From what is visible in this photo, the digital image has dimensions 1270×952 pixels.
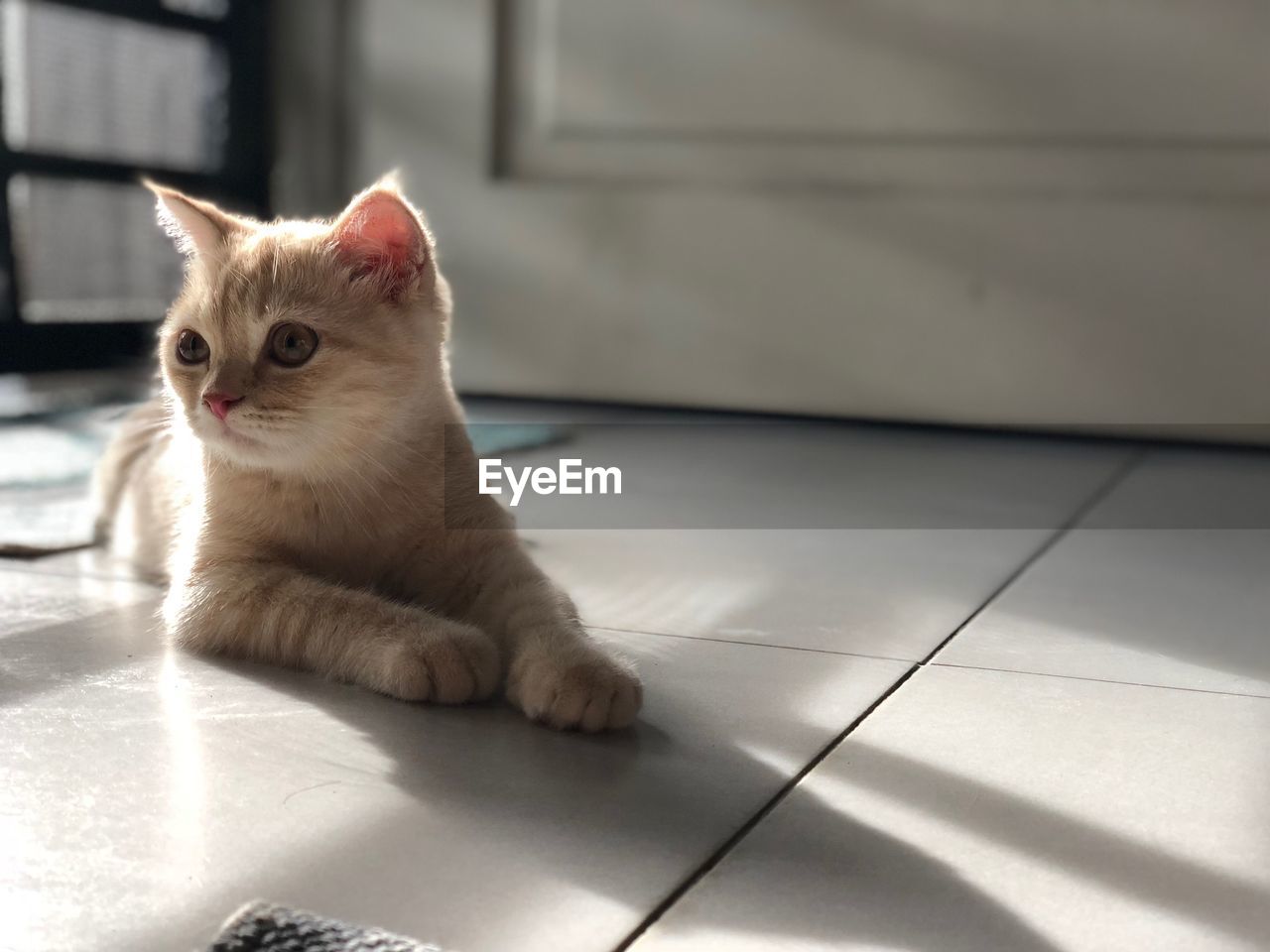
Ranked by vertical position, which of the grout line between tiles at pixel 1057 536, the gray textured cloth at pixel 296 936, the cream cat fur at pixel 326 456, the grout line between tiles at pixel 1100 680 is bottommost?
the grout line between tiles at pixel 1057 536

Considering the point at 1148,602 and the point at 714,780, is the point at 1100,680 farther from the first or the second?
the point at 714,780

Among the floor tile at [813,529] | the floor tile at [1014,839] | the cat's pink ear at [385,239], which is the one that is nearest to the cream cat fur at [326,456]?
the cat's pink ear at [385,239]

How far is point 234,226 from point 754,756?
0.86 meters

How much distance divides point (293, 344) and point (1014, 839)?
33.3 inches

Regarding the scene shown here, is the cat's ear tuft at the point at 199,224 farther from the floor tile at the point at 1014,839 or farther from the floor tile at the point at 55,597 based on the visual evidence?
the floor tile at the point at 1014,839

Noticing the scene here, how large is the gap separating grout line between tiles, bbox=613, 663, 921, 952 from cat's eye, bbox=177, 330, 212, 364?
77cm

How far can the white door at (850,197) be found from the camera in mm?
2811

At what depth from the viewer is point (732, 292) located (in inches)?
125

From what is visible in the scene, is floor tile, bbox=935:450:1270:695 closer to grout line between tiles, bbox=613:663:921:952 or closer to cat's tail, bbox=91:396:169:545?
grout line between tiles, bbox=613:663:921:952

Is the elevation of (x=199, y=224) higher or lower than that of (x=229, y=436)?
higher

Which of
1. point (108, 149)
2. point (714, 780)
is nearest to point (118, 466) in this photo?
point (714, 780)

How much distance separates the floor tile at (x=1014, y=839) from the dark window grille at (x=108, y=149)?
2.85 metres

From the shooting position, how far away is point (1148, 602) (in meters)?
1.61

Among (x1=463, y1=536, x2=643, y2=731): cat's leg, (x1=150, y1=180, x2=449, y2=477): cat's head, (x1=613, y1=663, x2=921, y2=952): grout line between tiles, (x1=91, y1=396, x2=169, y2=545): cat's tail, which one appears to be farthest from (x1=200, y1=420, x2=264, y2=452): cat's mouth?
(x1=613, y1=663, x2=921, y2=952): grout line between tiles
